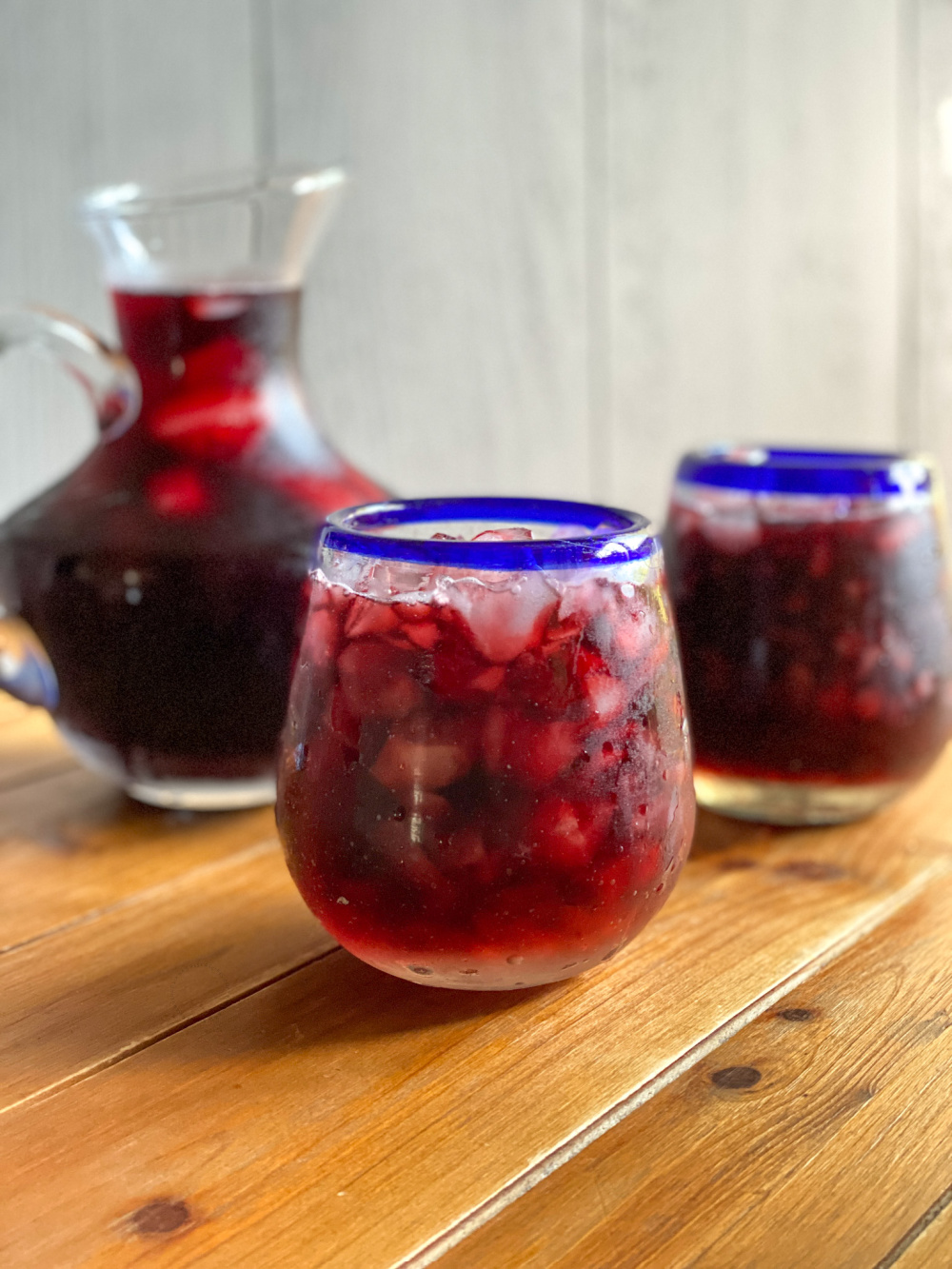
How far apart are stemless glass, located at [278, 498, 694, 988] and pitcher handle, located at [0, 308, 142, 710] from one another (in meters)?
0.26

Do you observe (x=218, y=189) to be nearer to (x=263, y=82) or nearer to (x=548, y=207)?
(x=263, y=82)

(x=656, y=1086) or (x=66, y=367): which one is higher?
(x=66, y=367)

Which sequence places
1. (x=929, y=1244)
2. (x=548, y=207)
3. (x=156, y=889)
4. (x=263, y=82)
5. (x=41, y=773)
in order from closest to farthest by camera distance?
(x=929, y=1244), (x=156, y=889), (x=41, y=773), (x=263, y=82), (x=548, y=207)

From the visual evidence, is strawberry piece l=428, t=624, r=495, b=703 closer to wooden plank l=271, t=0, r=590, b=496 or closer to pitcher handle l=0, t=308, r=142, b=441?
pitcher handle l=0, t=308, r=142, b=441

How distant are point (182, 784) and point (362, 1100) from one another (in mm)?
294

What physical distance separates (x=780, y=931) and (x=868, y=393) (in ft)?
3.79

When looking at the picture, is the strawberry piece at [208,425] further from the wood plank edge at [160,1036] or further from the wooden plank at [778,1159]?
the wooden plank at [778,1159]

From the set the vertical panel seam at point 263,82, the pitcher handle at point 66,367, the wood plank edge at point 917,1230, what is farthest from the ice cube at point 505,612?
the vertical panel seam at point 263,82

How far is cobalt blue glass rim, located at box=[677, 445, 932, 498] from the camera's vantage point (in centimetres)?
67

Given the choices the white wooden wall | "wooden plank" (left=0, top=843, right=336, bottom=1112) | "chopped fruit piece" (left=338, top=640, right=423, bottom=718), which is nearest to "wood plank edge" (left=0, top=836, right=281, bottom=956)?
"wooden plank" (left=0, top=843, right=336, bottom=1112)

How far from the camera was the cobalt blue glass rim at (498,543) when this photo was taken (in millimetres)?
478

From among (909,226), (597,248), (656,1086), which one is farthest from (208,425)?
(909,226)

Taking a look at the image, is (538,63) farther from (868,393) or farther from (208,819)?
(208,819)

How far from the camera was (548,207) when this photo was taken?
61.0 inches
